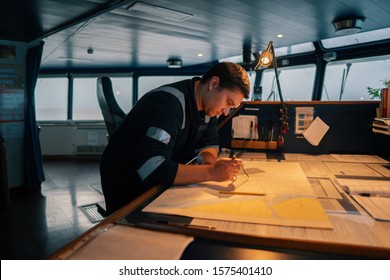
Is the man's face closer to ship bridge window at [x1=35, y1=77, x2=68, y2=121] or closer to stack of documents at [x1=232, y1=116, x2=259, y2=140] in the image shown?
stack of documents at [x1=232, y1=116, x2=259, y2=140]

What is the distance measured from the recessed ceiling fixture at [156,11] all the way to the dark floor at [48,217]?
237 centimetres

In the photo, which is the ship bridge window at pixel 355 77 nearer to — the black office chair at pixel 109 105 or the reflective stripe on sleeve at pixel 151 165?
the black office chair at pixel 109 105

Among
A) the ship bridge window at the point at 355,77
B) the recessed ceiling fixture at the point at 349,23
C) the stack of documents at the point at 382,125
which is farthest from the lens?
the ship bridge window at the point at 355,77

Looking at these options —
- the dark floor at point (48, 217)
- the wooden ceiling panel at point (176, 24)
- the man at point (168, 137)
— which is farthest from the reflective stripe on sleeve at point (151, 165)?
the wooden ceiling panel at point (176, 24)

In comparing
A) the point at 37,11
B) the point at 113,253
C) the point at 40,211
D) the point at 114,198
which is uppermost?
the point at 37,11

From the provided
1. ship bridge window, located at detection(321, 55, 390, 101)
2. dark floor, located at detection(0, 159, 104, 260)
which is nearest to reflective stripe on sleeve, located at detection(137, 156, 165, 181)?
dark floor, located at detection(0, 159, 104, 260)

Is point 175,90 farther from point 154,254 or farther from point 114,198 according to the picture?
point 154,254

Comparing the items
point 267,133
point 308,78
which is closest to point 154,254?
point 267,133

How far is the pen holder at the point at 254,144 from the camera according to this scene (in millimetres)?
2098

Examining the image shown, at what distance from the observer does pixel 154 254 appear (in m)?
0.60

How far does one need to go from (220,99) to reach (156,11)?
244 centimetres

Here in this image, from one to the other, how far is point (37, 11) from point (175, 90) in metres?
2.80

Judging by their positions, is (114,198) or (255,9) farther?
(255,9)

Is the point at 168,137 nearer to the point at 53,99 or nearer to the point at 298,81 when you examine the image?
the point at 298,81
